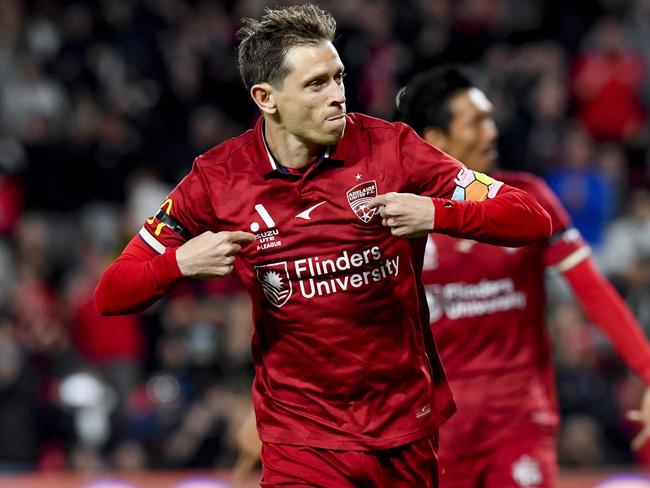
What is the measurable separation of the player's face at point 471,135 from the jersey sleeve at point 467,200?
1358mm

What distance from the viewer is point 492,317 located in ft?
19.3

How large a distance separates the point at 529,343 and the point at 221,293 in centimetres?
618

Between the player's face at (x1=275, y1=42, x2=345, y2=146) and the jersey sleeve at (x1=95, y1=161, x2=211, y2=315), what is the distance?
1.42 ft

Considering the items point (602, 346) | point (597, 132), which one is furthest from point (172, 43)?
point (602, 346)

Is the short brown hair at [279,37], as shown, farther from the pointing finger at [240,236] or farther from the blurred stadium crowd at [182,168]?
the blurred stadium crowd at [182,168]

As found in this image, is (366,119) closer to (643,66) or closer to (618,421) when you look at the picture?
(618,421)

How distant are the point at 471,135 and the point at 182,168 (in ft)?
23.3

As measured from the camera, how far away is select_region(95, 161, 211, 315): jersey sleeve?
4.45 m

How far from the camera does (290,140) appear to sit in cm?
468

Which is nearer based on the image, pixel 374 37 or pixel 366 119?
pixel 366 119

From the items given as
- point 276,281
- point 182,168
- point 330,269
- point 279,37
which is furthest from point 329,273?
point 182,168

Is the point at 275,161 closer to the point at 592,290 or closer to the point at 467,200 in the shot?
the point at 467,200

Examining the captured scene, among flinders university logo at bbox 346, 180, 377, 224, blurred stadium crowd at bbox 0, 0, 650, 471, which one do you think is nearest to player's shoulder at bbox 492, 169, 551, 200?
flinders university logo at bbox 346, 180, 377, 224

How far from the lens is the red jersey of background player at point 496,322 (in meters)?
5.83
